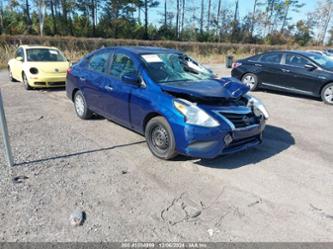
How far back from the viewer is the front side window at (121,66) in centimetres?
475

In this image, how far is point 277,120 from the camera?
267 inches

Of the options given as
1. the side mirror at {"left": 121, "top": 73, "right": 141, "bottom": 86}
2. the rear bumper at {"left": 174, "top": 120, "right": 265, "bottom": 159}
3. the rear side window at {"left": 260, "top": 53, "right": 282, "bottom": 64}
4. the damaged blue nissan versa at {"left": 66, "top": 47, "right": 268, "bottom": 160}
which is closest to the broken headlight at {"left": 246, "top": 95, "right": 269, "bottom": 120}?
the damaged blue nissan versa at {"left": 66, "top": 47, "right": 268, "bottom": 160}

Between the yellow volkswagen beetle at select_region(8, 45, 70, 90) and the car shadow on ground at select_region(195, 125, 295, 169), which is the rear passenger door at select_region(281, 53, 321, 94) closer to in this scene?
the car shadow on ground at select_region(195, 125, 295, 169)

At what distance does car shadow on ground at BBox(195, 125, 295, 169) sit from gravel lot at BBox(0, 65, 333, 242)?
0.06ft

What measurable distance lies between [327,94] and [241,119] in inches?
235

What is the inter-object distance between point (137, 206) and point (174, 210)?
1.38 ft

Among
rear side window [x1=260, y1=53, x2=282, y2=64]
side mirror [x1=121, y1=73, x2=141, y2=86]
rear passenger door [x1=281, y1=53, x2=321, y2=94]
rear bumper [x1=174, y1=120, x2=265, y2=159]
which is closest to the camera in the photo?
rear bumper [x1=174, y1=120, x2=265, y2=159]

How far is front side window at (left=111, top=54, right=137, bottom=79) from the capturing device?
4.75 metres

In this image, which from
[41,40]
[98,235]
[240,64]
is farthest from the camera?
[41,40]

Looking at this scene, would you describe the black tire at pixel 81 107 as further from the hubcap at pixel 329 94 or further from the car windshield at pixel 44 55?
the hubcap at pixel 329 94

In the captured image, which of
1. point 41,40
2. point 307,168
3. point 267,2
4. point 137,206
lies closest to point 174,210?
point 137,206

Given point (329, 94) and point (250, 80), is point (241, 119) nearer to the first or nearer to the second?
point (329, 94)

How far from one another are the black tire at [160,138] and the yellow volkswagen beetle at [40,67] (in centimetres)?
620

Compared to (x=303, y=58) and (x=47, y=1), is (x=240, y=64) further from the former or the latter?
(x=47, y=1)
